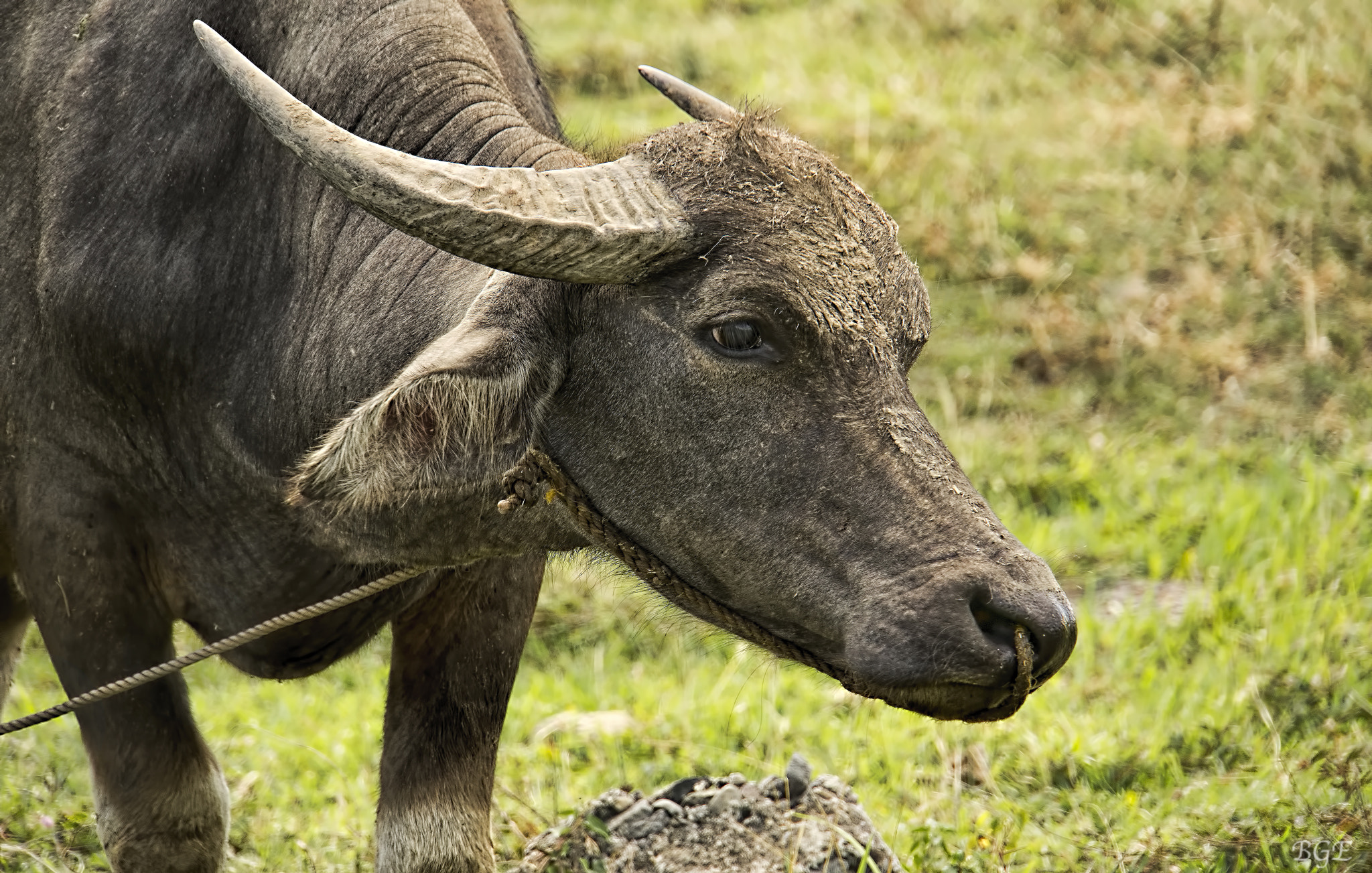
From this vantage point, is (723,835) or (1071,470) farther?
(1071,470)

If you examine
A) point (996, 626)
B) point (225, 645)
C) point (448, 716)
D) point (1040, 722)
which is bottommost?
point (1040, 722)

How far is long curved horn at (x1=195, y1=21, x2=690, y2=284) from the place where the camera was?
242 centimetres

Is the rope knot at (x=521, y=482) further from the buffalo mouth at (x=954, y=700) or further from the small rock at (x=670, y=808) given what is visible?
the small rock at (x=670, y=808)

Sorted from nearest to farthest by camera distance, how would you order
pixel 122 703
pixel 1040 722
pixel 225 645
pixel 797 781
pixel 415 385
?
pixel 415 385 < pixel 225 645 < pixel 122 703 < pixel 797 781 < pixel 1040 722

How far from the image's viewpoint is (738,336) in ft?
8.32

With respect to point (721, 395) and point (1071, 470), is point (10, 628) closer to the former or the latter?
point (721, 395)

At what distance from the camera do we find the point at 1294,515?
5.42 m

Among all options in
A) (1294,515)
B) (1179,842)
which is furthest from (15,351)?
(1294,515)

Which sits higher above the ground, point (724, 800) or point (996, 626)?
point (996, 626)

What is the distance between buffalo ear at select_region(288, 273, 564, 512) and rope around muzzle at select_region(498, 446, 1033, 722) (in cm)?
4

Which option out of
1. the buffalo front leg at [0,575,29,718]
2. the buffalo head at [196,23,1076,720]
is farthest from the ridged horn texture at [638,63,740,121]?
the buffalo front leg at [0,575,29,718]

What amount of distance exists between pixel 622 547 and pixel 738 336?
1.47ft

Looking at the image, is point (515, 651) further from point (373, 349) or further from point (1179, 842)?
point (1179, 842)

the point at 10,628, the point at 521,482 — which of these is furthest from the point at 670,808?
the point at 10,628
